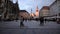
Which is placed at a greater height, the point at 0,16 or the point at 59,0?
the point at 59,0

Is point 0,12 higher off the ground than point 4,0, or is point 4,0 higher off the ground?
point 4,0

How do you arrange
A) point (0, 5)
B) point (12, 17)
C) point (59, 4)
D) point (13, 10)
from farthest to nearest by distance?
point (59, 4)
point (13, 10)
point (12, 17)
point (0, 5)

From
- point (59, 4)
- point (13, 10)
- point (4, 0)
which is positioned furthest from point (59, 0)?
point (4, 0)

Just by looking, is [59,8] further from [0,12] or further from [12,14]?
[0,12]

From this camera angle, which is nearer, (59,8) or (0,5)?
(0,5)

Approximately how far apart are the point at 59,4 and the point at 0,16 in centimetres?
3176

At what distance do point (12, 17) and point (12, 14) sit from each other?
1.04 metres

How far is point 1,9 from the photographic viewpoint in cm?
4447

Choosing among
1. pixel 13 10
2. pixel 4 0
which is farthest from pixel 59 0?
pixel 4 0

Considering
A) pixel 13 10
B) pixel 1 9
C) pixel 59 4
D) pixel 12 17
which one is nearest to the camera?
pixel 1 9

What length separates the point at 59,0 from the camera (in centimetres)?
6588

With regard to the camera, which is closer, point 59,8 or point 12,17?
point 12,17

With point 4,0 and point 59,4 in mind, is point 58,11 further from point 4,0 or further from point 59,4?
point 4,0

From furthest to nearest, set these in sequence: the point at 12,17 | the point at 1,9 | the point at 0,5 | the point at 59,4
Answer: the point at 59,4, the point at 12,17, the point at 1,9, the point at 0,5
